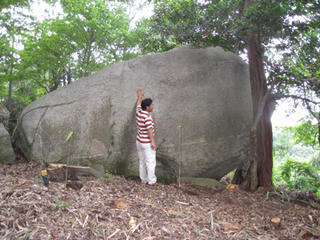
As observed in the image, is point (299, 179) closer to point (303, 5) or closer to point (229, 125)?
point (229, 125)

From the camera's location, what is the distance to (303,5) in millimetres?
4141

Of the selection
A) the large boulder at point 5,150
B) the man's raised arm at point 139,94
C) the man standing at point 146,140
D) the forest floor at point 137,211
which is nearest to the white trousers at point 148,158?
the man standing at point 146,140

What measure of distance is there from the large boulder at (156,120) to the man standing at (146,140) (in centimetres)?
45

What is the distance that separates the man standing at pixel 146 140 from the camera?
4.92 metres

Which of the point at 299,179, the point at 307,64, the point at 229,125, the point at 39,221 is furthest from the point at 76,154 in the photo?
the point at 299,179

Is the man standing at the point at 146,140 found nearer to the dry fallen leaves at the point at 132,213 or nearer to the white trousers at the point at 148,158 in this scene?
the white trousers at the point at 148,158

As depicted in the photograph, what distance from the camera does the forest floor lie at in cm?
271

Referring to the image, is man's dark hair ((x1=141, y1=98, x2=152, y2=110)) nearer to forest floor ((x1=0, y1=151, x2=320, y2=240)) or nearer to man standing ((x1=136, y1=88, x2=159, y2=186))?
man standing ((x1=136, y1=88, x2=159, y2=186))

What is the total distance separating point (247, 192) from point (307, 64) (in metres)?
2.67

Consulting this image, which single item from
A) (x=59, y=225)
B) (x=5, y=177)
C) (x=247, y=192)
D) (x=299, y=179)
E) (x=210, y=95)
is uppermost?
(x=210, y=95)

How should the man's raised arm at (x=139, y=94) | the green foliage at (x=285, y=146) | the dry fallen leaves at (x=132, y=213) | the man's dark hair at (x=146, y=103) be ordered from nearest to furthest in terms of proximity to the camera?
1. the dry fallen leaves at (x=132, y=213)
2. the man's dark hair at (x=146, y=103)
3. the man's raised arm at (x=139, y=94)
4. the green foliage at (x=285, y=146)

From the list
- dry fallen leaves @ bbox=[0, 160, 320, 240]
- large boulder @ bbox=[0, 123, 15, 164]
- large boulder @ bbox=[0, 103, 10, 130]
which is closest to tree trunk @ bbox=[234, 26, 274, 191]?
dry fallen leaves @ bbox=[0, 160, 320, 240]

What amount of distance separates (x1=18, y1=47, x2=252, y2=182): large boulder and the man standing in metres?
0.45

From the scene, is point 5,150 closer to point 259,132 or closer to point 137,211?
point 137,211
